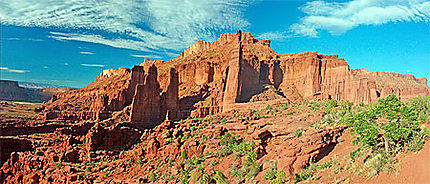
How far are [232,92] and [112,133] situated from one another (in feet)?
99.8

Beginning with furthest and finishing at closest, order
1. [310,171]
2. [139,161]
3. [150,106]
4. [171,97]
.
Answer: [171,97] → [150,106] → [139,161] → [310,171]

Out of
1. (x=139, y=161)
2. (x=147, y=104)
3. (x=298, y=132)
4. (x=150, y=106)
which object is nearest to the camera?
(x=298, y=132)

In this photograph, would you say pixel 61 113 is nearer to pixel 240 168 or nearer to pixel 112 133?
pixel 112 133

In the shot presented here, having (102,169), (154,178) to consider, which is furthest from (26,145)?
(154,178)

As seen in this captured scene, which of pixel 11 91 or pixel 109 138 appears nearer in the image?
pixel 109 138

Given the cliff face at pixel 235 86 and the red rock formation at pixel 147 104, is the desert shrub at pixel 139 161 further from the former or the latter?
the cliff face at pixel 235 86

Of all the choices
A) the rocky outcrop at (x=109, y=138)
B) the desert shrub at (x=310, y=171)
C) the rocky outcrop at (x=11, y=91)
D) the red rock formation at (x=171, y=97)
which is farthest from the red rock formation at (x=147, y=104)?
the rocky outcrop at (x=11, y=91)

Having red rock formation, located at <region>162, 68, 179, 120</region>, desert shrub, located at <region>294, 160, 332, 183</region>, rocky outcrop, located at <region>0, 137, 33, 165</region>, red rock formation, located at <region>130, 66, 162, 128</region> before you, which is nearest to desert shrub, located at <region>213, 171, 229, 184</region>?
desert shrub, located at <region>294, 160, 332, 183</region>

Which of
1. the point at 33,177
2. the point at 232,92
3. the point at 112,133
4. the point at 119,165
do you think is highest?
the point at 232,92

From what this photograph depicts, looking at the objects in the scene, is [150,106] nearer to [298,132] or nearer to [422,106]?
[298,132]

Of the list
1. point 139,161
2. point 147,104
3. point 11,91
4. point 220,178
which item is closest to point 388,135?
point 220,178

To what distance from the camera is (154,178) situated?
25859 mm

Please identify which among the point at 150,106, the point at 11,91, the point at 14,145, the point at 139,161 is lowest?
the point at 14,145

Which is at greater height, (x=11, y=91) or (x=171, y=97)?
(x=11, y=91)
